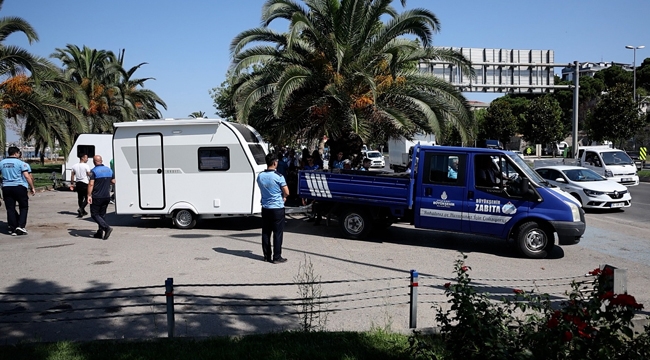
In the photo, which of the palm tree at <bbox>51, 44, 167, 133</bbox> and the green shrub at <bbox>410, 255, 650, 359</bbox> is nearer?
the green shrub at <bbox>410, 255, 650, 359</bbox>

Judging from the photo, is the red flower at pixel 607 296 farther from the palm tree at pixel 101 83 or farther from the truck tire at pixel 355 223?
the palm tree at pixel 101 83

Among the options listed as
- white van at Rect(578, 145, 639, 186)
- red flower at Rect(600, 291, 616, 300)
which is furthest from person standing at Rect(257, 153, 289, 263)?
white van at Rect(578, 145, 639, 186)

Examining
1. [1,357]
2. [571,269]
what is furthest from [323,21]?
[1,357]

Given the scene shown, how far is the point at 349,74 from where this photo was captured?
49.1ft

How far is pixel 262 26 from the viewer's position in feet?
52.4

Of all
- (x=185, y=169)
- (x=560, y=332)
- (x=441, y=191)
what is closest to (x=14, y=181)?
(x=185, y=169)

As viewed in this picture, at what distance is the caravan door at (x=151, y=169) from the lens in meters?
13.2

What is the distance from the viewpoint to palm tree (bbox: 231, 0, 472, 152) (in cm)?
1469

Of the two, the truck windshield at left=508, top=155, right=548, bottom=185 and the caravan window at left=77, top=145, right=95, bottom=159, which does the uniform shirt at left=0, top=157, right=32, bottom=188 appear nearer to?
the truck windshield at left=508, top=155, right=548, bottom=185

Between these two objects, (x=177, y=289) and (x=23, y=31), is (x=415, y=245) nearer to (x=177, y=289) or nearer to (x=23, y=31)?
(x=177, y=289)

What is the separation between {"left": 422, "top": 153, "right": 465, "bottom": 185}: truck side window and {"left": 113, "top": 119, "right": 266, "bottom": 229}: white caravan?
426 centimetres

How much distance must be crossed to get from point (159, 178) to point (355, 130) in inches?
202

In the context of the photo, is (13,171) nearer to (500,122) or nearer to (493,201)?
(493,201)

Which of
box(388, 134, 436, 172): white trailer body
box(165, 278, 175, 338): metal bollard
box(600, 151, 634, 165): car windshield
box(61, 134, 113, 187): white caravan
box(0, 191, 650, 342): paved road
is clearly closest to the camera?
box(165, 278, 175, 338): metal bollard
